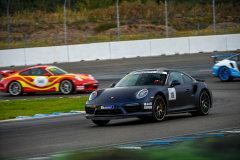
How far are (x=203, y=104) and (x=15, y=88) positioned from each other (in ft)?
34.2

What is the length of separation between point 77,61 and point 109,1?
19333 mm

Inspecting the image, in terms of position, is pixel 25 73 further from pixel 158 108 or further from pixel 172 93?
pixel 158 108

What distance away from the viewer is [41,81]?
17.1m

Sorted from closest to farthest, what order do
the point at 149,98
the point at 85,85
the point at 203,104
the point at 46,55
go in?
1. the point at 149,98
2. the point at 203,104
3. the point at 85,85
4. the point at 46,55

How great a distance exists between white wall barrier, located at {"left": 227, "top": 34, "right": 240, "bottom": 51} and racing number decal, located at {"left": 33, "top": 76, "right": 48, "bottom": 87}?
14626 millimetres

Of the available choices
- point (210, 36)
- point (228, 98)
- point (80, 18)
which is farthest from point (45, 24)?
point (228, 98)

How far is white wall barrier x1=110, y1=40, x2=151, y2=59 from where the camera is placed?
1027 inches

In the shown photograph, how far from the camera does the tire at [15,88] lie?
17359 mm

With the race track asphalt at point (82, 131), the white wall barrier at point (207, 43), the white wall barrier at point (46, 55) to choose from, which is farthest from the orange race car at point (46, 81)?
the white wall barrier at point (207, 43)

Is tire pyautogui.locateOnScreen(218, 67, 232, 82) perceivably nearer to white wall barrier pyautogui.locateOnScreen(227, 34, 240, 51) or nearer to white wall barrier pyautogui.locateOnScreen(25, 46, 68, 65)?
white wall barrier pyautogui.locateOnScreen(227, 34, 240, 51)

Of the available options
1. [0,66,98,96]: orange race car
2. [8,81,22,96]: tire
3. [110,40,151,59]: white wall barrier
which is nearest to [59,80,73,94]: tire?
[0,66,98,96]: orange race car

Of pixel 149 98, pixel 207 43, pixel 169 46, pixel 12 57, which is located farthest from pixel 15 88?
pixel 207 43

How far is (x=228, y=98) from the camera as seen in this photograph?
43.4ft

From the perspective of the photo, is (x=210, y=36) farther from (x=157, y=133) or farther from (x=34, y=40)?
(x=157, y=133)
